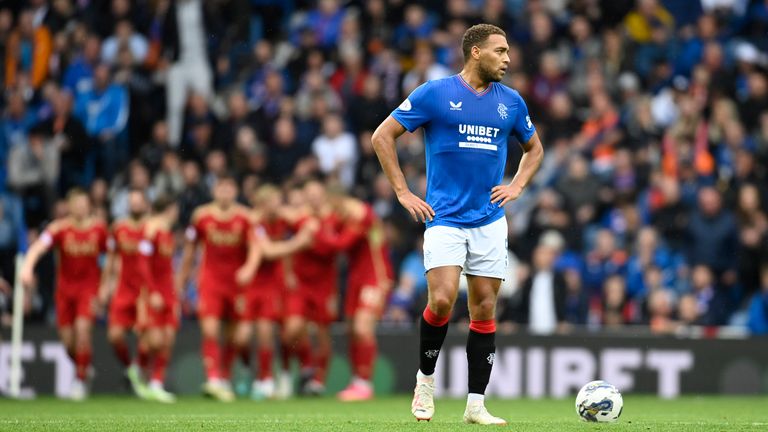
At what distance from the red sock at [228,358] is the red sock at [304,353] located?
27.8 inches

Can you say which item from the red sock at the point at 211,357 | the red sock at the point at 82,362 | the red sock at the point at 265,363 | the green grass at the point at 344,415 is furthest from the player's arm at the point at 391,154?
the red sock at the point at 82,362

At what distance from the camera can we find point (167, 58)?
64.2ft

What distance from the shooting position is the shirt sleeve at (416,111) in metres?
8.99

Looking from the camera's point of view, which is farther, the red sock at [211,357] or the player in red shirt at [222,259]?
the player in red shirt at [222,259]

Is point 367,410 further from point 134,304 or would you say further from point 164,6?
point 164,6

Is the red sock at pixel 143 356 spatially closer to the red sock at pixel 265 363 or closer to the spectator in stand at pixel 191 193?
the red sock at pixel 265 363

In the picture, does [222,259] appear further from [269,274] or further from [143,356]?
[143,356]

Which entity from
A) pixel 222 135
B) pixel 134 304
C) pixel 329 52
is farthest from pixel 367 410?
pixel 329 52

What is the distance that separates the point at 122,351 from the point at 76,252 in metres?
1.18

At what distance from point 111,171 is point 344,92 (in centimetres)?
335

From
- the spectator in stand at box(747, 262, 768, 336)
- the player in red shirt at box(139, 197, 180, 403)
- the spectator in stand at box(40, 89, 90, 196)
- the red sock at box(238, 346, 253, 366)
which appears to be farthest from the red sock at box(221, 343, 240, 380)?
the spectator in stand at box(747, 262, 768, 336)

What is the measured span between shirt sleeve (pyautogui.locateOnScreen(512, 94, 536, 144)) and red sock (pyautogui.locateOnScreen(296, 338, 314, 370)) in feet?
22.4

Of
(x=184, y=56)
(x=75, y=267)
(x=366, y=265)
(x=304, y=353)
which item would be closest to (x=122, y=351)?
(x=75, y=267)

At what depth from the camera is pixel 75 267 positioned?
15.2 meters
